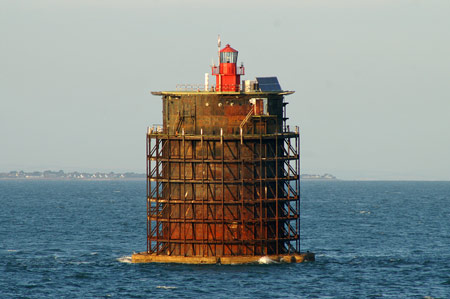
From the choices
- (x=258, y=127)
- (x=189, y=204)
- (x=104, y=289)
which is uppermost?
(x=258, y=127)

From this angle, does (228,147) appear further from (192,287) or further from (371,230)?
(371,230)

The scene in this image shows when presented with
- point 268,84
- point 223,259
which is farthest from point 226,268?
point 268,84

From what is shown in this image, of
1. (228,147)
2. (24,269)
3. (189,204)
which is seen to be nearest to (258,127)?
(228,147)

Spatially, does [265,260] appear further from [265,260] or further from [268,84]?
[268,84]

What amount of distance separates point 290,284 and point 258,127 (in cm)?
1319

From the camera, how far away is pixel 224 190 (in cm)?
7762

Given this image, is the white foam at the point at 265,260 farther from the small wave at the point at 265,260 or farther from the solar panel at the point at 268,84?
the solar panel at the point at 268,84

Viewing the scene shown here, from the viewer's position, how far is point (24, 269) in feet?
266

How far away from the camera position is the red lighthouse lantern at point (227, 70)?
80.2 m

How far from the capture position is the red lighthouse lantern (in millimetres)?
80250

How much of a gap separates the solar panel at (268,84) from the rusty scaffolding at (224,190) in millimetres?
2926

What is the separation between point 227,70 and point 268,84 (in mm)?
3548

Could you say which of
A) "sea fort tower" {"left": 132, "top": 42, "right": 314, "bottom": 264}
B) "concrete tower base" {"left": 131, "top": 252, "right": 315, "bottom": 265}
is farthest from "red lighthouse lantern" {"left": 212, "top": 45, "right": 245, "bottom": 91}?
"concrete tower base" {"left": 131, "top": 252, "right": 315, "bottom": 265}

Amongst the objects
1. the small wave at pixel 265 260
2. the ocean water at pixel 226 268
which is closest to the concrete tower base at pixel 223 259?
the small wave at pixel 265 260
